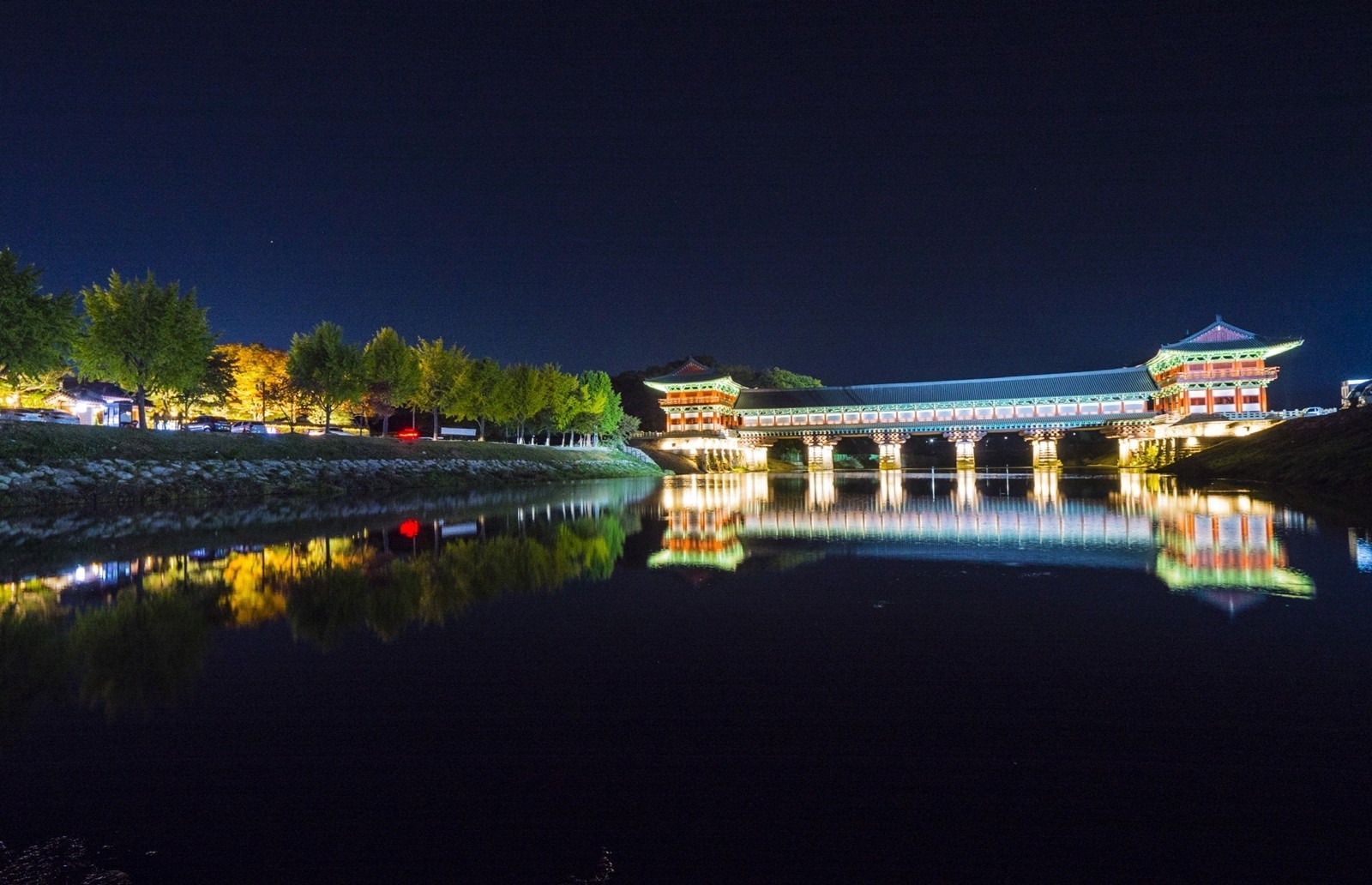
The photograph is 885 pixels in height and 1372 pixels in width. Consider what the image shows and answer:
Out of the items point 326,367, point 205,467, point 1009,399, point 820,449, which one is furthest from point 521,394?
point 1009,399

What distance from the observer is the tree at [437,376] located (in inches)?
1834

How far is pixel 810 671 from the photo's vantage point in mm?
4441

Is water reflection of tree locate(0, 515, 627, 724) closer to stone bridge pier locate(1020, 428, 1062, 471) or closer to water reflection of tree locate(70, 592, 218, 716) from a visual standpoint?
water reflection of tree locate(70, 592, 218, 716)

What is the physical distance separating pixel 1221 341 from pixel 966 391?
19373 mm

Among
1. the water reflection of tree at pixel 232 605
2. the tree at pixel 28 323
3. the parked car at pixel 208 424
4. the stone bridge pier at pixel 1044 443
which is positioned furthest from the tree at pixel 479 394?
the stone bridge pier at pixel 1044 443

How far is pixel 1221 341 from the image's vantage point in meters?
51.6

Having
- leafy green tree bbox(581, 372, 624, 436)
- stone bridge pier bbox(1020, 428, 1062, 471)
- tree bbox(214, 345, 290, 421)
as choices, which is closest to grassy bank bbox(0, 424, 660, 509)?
tree bbox(214, 345, 290, 421)

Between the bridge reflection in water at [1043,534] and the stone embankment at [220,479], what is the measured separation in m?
14.5

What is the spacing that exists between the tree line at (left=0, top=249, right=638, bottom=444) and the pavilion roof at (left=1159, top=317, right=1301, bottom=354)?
4645 cm

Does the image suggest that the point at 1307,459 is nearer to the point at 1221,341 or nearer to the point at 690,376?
the point at 1221,341

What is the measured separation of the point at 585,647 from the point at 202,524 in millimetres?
12670

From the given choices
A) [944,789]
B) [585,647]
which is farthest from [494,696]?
[944,789]

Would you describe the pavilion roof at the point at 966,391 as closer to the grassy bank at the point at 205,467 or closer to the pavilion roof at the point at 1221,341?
the pavilion roof at the point at 1221,341

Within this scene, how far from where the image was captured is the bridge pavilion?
167 feet
